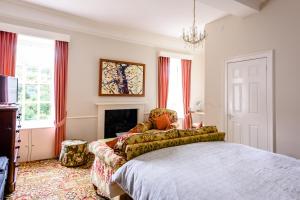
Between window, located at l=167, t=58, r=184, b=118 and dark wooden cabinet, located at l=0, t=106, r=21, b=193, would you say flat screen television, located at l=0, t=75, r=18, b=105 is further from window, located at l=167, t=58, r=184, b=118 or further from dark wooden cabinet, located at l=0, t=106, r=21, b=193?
window, located at l=167, t=58, r=184, b=118

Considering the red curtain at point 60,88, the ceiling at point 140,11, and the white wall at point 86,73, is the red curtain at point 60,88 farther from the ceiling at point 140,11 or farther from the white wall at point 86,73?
the ceiling at point 140,11

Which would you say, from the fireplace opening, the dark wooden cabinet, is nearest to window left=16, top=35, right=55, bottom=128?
the fireplace opening

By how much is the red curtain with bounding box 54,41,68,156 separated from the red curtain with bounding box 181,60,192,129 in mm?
3357

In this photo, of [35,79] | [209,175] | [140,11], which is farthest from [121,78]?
[209,175]

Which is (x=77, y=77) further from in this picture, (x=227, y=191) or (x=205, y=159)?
(x=227, y=191)

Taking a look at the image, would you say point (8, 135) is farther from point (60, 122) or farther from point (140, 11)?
point (140, 11)

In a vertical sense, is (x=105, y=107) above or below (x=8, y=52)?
below

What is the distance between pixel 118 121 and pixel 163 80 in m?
1.75

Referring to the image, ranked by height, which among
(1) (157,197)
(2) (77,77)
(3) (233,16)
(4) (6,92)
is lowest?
(1) (157,197)

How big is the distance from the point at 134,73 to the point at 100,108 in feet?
4.17

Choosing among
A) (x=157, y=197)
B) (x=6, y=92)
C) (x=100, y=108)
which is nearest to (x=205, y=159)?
(x=157, y=197)

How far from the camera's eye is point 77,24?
4129 mm

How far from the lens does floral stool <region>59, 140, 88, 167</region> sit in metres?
3.52

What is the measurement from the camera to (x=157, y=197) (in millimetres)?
1350
